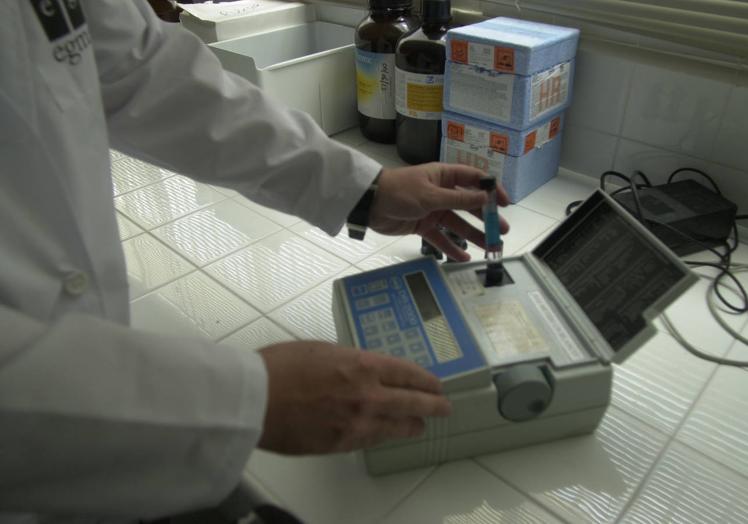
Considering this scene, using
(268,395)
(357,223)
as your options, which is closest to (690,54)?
(357,223)

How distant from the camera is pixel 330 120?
3.86ft

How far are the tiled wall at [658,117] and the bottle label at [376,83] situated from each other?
32cm

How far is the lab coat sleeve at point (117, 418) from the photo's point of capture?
1.06 feet

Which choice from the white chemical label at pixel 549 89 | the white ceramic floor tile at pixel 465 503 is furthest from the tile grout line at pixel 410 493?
the white chemical label at pixel 549 89

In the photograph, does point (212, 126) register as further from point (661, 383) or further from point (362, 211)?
point (661, 383)

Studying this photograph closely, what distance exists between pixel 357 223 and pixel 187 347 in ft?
0.98

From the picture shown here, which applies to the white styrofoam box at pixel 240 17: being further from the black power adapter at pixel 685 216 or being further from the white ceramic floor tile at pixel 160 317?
the black power adapter at pixel 685 216

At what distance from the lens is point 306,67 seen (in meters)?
1.08

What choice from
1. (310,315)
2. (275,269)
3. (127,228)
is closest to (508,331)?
(310,315)

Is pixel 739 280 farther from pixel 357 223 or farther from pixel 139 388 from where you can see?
pixel 139 388

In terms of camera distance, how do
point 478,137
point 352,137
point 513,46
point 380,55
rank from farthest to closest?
1. point 352,137
2. point 380,55
3. point 478,137
4. point 513,46

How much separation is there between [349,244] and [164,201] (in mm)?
354

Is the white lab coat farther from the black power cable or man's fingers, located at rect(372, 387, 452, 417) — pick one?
the black power cable

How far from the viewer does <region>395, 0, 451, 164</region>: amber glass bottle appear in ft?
3.05
